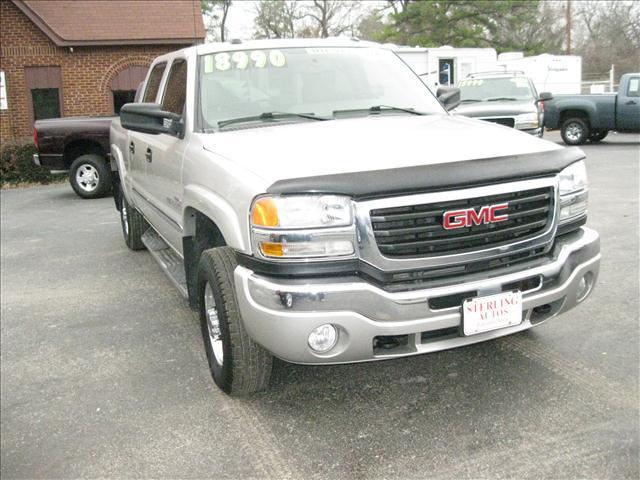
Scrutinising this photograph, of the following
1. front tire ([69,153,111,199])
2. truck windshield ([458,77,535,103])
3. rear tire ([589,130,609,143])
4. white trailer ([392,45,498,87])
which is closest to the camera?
front tire ([69,153,111,199])

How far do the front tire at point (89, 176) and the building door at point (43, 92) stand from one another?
747 centimetres

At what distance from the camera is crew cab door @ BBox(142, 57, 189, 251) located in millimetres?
4414

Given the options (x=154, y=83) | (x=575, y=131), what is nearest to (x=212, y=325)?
(x=154, y=83)

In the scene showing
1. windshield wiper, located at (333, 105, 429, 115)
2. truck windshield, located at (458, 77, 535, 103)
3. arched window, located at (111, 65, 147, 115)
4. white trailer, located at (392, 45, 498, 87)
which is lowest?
windshield wiper, located at (333, 105, 429, 115)

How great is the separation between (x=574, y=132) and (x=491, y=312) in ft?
50.9

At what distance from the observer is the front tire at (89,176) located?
12359 millimetres

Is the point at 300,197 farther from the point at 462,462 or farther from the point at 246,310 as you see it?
the point at 462,462

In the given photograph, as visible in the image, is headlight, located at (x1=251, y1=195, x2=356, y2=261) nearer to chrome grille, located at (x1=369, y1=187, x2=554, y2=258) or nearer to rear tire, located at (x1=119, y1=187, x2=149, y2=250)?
chrome grille, located at (x1=369, y1=187, x2=554, y2=258)

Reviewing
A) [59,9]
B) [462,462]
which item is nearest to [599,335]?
[462,462]

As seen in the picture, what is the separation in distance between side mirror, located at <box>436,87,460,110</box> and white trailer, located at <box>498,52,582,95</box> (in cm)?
2137

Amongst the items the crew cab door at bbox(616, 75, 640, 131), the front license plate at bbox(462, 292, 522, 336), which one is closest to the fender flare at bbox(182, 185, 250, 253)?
the front license plate at bbox(462, 292, 522, 336)

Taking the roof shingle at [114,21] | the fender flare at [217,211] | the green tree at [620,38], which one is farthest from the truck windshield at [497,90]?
the fender flare at [217,211]

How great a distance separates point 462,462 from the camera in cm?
302

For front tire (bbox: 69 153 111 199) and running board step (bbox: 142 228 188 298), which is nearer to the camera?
running board step (bbox: 142 228 188 298)
